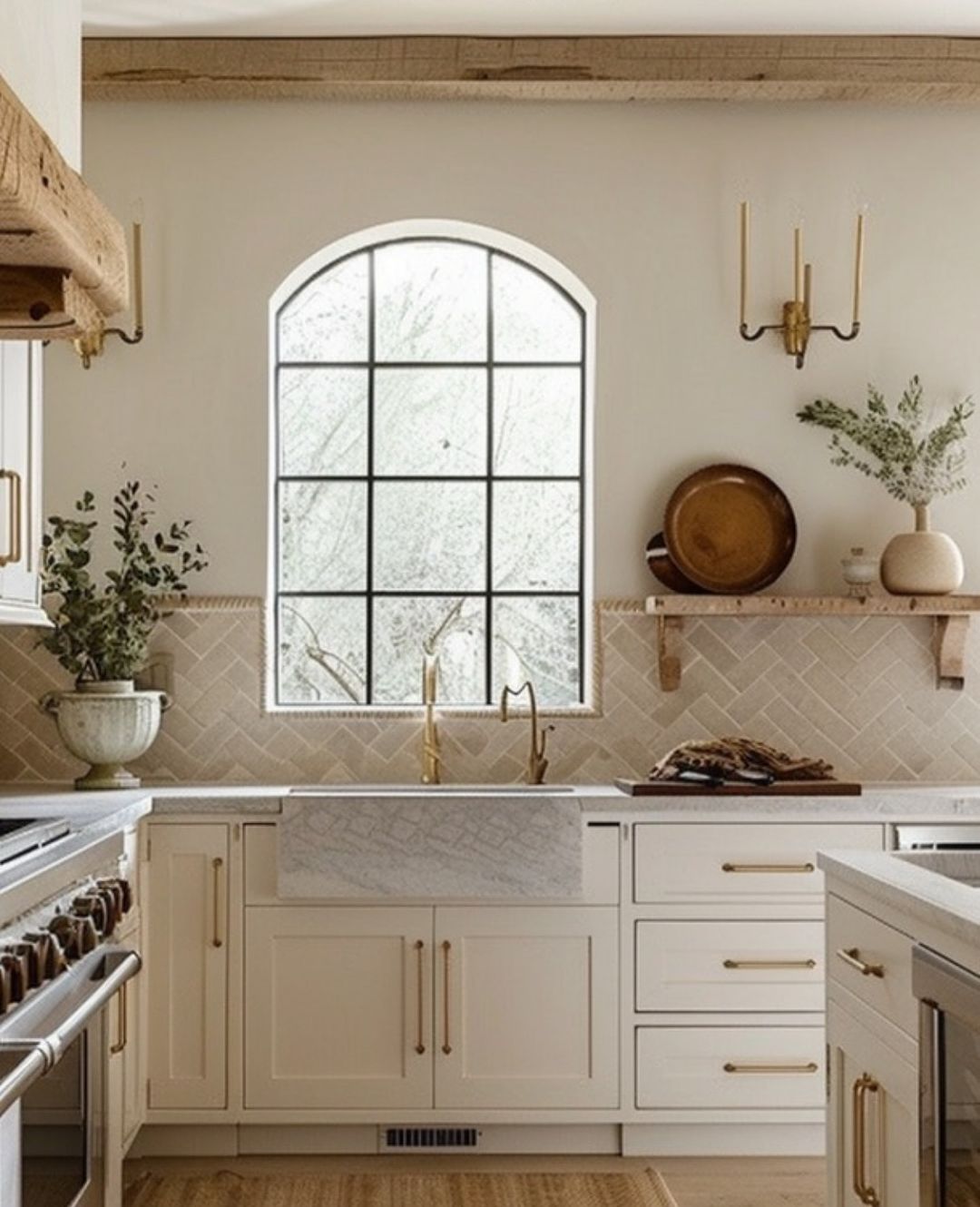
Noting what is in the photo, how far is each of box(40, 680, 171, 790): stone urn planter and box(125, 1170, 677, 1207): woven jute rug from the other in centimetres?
100

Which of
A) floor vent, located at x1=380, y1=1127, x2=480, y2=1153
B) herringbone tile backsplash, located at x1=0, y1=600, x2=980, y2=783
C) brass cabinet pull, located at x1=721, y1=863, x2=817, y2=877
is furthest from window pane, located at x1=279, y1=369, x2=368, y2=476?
floor vent, located at x1=380, y1=1127, x2=480, y2=1153

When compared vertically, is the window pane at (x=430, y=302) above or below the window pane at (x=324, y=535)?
above

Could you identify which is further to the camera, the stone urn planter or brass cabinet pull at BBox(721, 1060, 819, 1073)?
the stone urn planter

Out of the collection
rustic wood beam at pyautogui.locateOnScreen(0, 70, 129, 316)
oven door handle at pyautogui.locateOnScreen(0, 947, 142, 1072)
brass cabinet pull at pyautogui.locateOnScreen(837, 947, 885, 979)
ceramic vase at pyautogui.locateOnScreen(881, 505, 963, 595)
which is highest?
rustic wood beam at pyautogui.locateOnScreen(0, 70, 129, 316)

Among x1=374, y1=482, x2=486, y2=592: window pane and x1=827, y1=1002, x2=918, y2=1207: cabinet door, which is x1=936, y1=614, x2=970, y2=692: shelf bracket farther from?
x1=827, y1=1002, x2=918, y2=1207: cabinet door

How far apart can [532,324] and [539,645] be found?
0.92m

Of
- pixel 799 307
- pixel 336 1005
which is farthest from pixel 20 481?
pixel 799 307

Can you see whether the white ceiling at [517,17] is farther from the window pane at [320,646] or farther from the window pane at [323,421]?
the window pane at [320,646]

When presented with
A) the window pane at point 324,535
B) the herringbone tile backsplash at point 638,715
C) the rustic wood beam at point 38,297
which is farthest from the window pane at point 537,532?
the rustic wood beam at point 38,297

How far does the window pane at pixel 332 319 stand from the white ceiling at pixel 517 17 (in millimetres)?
712

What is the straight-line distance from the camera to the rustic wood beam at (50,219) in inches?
74.5

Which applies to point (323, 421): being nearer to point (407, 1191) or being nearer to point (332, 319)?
point (332, 319)

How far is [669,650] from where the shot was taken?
4758mm

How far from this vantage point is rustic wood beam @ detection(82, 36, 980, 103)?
458 centimetres
